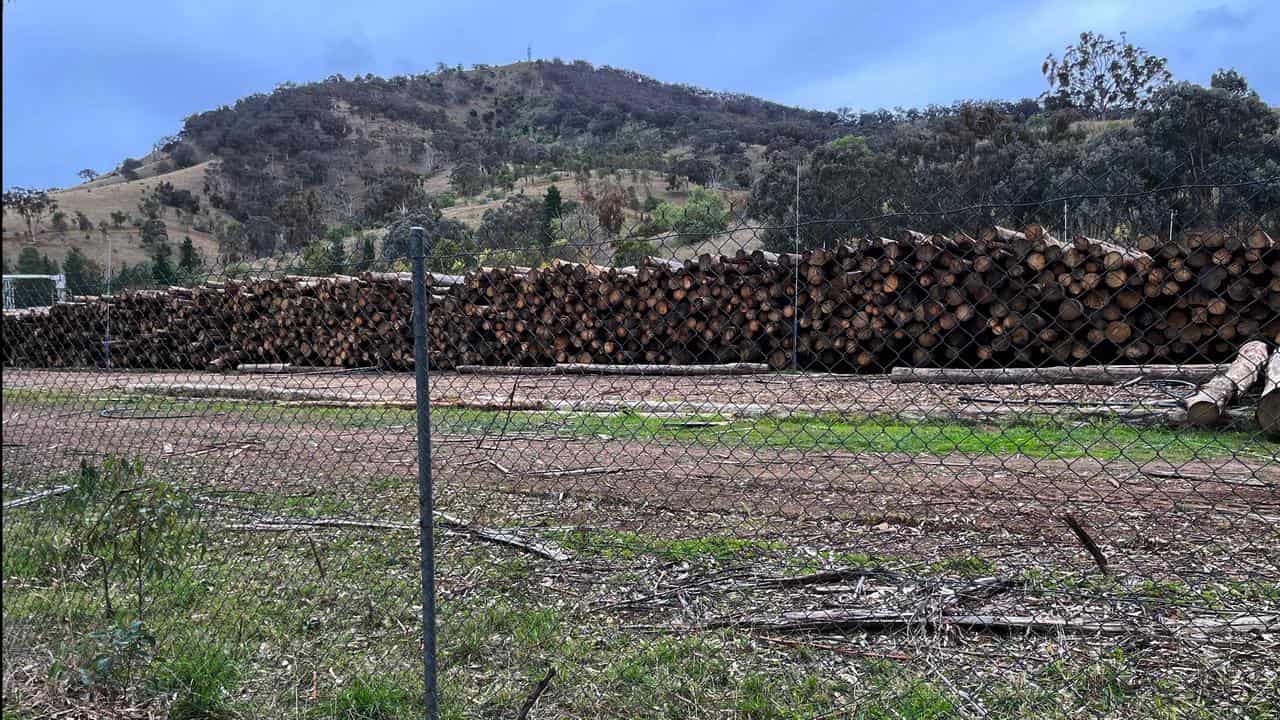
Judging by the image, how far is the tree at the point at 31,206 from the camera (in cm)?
4627

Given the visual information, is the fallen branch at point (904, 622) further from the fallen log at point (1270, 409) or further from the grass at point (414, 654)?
the fallen log at point (1270, 409)

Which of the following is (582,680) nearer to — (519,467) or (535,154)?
(519,467)

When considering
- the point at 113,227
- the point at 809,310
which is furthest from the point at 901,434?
the point at 113,227

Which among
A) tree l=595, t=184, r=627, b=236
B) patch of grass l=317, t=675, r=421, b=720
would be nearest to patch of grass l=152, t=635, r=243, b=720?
patch of grass l=317, t=675, r=421, b=720

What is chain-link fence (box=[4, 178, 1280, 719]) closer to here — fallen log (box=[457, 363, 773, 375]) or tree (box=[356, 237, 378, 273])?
fallen log (box=[457, 363, 773, 375])

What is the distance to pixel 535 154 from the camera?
6931cm

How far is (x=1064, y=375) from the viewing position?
28.0 ft

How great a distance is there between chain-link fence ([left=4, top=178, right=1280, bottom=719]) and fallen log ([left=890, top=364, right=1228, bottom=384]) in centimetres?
3

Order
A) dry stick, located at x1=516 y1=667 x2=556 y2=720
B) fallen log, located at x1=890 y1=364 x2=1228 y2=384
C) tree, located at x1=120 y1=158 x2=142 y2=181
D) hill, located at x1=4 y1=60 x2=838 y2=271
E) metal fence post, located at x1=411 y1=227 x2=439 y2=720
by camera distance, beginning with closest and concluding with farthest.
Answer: metal fence post, located at x1=411 y1=227 x2=439 y2=720 → dry stick, located at x1=516 y1=667 x2=556 y2=720 → fallen log, located at x1=890 y1=364 x2=1228 y2=384 → hill, located at x1=4 y1=60 x2=838 y2=271 → tree, located at x1=120 y1=158 x2=142 y2=181

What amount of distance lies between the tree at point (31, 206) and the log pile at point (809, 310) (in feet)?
123

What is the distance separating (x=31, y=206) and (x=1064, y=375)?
56.7 meters

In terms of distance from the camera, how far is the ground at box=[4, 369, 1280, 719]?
9.20 feet

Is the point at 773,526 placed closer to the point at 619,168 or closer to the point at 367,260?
the point at 367,260

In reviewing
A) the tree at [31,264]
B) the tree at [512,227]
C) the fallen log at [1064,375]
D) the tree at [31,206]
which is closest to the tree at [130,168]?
the tree at [31,206]
